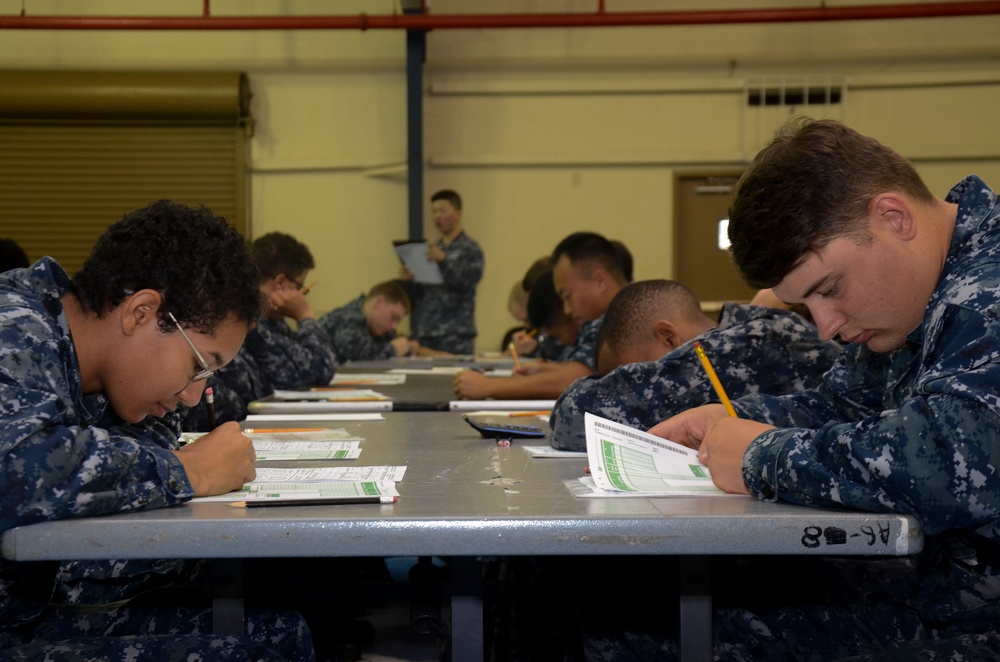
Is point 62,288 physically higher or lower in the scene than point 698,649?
higher

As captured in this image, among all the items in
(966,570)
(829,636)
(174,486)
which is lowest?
(829,636)

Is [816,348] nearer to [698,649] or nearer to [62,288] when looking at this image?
[698,649]

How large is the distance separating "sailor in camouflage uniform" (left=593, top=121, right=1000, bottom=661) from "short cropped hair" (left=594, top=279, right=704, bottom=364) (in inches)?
27.2

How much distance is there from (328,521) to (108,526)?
0.84 feet

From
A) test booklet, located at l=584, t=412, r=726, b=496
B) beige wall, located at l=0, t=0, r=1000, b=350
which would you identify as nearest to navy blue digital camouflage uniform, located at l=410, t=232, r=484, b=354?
beige wall, located at l=0, t=0, r=1000, b=350

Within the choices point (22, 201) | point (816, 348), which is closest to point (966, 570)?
point (816, 348)

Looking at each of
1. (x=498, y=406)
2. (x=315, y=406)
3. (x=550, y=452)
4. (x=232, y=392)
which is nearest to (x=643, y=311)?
(x=550, y=452)

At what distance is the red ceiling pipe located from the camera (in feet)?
22.4

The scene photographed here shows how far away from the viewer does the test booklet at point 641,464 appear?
56.1 inches

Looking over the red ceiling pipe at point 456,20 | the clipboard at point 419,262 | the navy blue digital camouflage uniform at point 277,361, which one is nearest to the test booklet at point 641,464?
the navy blue digital camouflage uniform at point 277,361

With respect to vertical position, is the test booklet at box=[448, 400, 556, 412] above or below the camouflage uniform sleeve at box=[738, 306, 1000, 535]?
below

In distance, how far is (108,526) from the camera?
1.20 metres

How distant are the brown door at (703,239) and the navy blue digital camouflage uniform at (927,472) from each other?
6.24 m

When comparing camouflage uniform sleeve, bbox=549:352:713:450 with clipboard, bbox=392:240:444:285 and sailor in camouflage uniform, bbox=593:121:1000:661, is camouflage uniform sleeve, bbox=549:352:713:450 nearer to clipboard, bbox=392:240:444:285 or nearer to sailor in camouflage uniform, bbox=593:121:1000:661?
sailor in camouflage uniform, bbox=593:121:1000:661
